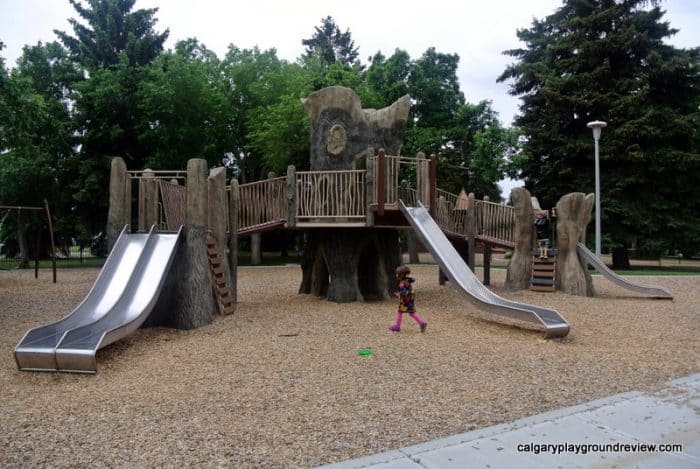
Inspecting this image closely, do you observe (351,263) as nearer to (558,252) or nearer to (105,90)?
(558,252)

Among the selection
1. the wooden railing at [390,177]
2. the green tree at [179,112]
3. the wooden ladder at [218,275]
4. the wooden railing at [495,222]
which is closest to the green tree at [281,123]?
the green tree at [179,112]

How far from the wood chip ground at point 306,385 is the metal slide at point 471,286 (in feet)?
0.98

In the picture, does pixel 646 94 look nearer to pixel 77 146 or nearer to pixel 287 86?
pixel 287 86

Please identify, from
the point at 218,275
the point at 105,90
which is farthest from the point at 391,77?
the point at 218,275

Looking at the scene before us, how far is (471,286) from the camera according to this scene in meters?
9.68

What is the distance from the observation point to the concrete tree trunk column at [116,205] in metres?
9.23

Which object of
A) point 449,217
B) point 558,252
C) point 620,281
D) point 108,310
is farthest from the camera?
point 449,217

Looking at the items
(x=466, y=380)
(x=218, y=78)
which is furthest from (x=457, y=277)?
(x=218, y=78)

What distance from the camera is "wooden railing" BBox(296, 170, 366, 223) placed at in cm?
1150

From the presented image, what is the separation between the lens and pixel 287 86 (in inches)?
1108

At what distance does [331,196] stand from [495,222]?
19.6 ft

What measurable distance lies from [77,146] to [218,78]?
26.8 ft

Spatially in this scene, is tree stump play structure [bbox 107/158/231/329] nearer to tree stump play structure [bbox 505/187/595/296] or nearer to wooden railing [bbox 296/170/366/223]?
wooden railing [bbox 296/170/366/223]

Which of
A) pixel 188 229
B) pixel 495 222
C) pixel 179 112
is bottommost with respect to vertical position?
pixel 188 229
